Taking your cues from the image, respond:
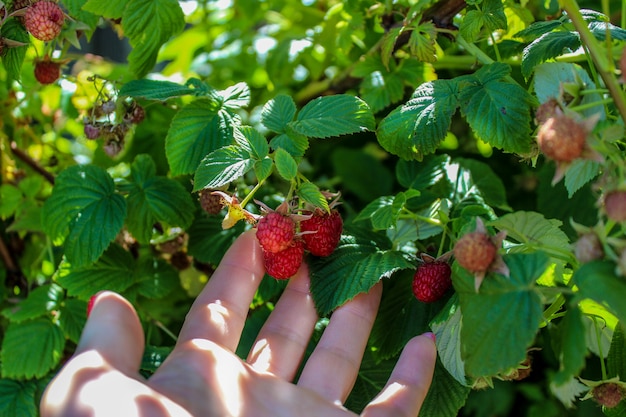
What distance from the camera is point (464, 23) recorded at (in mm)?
1036

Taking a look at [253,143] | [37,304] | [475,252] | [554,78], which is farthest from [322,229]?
[37,304]

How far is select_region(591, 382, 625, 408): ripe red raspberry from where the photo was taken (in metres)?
0.91

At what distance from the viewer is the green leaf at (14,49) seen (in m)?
1.05

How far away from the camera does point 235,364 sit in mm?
952

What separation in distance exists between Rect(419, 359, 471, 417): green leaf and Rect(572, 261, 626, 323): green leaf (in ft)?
1.15

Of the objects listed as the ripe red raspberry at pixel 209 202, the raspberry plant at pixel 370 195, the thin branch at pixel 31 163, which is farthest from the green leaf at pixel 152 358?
the thin branch at pixel 31 163

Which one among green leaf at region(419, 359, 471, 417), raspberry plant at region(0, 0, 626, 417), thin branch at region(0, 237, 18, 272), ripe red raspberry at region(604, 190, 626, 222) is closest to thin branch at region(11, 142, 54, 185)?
raspberry plant at region(0, 0, 626, 417)

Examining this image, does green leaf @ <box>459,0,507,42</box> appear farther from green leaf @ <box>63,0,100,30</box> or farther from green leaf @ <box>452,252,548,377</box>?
green leaf @ <box>63,0,100,30</box>

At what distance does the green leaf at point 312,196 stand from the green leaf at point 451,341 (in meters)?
0.22

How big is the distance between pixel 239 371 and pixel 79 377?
263mm

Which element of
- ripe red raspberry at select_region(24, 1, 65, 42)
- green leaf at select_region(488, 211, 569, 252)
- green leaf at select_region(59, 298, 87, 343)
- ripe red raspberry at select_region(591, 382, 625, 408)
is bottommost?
green leaf at select_region(59, 298, 87, 343)

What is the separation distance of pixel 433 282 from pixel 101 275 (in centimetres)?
62

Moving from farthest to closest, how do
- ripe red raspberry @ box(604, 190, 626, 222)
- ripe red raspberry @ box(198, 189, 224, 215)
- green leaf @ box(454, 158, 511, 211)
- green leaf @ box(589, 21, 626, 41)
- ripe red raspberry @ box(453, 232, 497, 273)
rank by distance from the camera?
green leaf @ box(454, 158, 511, 211) < ripe red raspberry @ box(198, 189, 224, 215) < green leaf @ box(589, 21, 626, 41) < ripe red raspberry @ box(453, 232, 497, 273) < ripe red raspberry @ box(604, 190, 626, 222)

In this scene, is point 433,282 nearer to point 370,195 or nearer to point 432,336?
point 432,336
